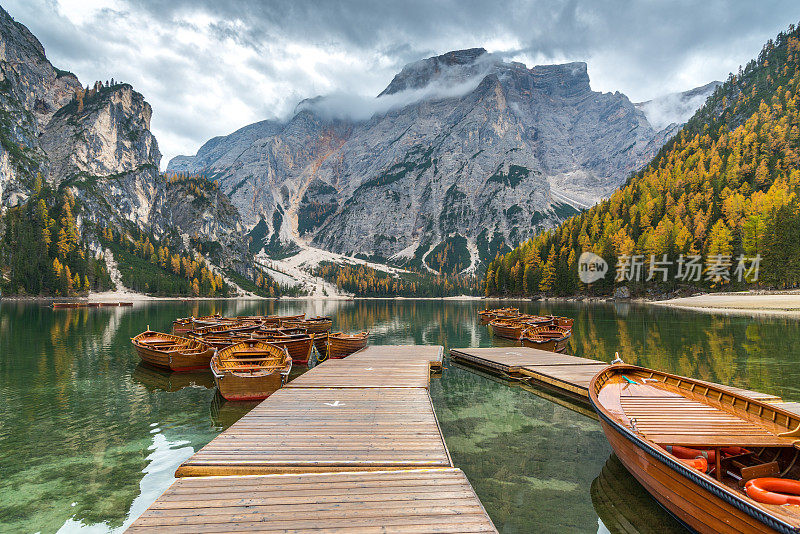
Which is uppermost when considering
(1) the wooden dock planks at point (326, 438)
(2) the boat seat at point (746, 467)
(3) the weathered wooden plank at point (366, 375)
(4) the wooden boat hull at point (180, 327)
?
(2) the boat seat at point (746, 467)

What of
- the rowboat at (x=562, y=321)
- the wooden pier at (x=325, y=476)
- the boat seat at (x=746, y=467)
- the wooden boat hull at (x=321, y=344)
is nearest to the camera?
the wooden pier at (x=325, y=476)

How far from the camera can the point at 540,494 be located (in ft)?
37.0

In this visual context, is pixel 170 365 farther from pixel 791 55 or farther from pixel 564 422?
pixel 791 55

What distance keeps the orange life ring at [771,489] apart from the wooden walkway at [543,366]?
40.6 ft

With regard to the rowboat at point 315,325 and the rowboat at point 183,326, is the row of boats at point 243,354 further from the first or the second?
the rowboat at point 183,326

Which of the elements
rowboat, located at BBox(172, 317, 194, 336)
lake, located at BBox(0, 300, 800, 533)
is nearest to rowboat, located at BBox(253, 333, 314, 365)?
lake, located at BBox(0, 300, 800, 533)

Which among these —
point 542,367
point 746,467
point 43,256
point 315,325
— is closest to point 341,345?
point 542,367

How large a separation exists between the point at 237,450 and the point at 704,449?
12794mm

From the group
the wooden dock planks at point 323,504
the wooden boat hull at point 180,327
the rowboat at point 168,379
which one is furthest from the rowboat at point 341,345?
the wooden boat hull at point 180,327

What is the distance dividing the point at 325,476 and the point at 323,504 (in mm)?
1373

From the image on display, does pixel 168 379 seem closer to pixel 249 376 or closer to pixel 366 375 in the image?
pixel 249 376

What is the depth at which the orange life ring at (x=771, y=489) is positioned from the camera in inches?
274

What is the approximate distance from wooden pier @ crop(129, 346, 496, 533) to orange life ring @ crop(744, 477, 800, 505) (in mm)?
5363

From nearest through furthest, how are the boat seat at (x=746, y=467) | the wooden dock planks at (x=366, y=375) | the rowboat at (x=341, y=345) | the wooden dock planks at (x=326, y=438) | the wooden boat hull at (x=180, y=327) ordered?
the boat seat at (x=746, y=467), the wooden dock planks at (x=326, y=438), the wooden dock planks at (x=366, y=375), the rowboat at (x=341, y=345), the wooden boat hull at (x=180, y=327)
